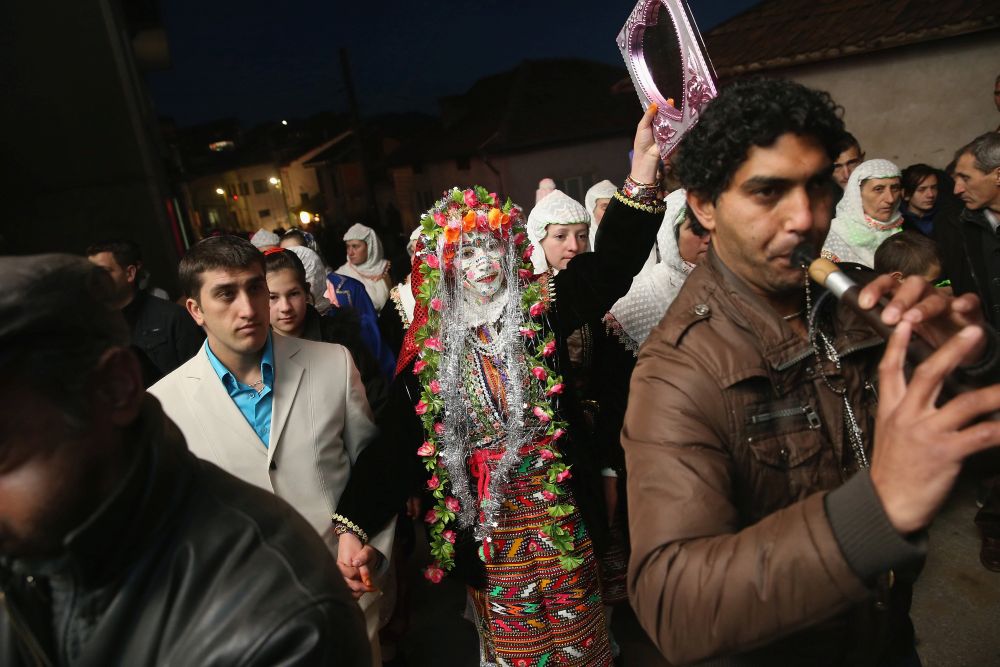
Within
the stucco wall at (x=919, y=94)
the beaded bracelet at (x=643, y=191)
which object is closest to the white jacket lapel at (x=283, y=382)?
the beaded bracelet at (x=643, y=191)

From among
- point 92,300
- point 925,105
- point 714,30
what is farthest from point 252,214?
point 92,300

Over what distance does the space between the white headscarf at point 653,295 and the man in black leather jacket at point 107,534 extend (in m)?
Result: 2.73

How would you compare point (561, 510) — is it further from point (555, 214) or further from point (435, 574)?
point (555, 214)

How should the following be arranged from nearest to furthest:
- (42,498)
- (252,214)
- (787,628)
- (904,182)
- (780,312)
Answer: (42,498) → (787,628) → (780,312) → (904,182) → (252,214)

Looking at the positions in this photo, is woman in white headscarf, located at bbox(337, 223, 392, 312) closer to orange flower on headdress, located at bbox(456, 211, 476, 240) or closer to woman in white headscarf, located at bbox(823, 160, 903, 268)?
orange flower on headdress, located at bbox(456, 211, 476, 240)

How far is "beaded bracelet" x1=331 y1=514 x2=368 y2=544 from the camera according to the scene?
7.87 ft

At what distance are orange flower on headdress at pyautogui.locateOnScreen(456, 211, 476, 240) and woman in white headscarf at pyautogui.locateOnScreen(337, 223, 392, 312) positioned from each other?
4.17 metres

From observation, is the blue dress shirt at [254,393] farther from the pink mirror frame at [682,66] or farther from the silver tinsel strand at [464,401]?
the pink mirror frame at [682,66]

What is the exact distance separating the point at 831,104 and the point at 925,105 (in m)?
9.95

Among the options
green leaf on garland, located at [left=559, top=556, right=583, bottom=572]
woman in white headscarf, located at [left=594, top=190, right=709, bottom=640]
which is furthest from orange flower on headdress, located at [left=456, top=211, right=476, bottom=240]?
green leaf on garland, located at [left=559, top=556, right=583, bottom=572]

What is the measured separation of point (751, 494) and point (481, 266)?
1656 millimetres

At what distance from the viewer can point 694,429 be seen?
4.25ft

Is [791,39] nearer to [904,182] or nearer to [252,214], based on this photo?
[904,182]

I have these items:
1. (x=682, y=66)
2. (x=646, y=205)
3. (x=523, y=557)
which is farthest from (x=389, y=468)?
(x=682, y=66)
